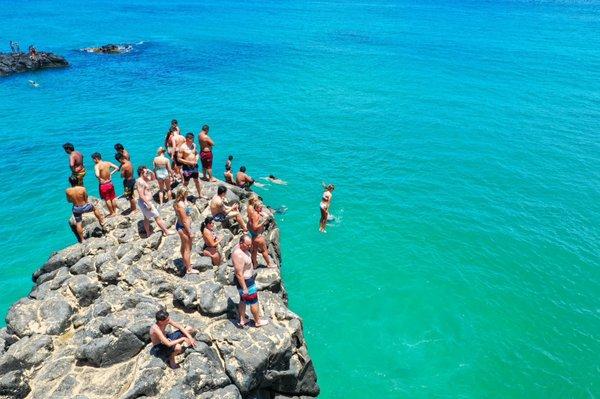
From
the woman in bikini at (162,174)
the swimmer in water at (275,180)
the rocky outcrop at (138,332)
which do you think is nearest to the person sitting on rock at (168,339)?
the rocky outcrop at (138,332)

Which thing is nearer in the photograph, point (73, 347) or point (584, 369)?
point (73, 347)

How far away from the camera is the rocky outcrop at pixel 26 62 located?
5534cm

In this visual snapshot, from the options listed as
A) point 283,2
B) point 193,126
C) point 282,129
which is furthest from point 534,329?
point 283,2

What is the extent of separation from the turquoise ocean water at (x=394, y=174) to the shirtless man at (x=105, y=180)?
7093mm

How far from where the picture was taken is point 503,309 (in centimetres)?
2061

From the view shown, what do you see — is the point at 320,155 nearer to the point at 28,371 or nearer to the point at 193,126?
the point at 193,126

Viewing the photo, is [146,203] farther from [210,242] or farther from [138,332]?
[138,332]

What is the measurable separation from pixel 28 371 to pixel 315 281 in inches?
513

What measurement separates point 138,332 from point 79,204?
784 centimetres

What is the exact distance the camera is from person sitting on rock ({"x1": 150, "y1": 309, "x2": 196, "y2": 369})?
38.1 feet

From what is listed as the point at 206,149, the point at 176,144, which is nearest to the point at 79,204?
the point at 176,144

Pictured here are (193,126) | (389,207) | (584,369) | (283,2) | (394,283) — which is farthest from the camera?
(283,2)

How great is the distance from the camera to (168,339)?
1191 cm

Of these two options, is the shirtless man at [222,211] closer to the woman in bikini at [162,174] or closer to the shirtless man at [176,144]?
the woman in bikini at [162,174]
